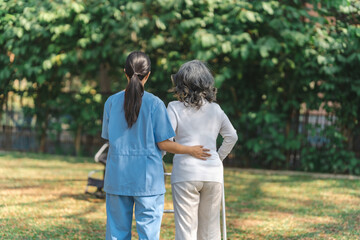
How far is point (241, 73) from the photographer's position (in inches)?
378

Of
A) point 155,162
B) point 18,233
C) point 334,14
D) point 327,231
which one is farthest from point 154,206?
point 334,14

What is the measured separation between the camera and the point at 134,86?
9.80ft

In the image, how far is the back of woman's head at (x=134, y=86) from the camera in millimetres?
2977

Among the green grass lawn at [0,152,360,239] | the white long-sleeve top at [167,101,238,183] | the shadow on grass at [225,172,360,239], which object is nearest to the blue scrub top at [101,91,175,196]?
the white long-sleeve top at [167,101,238,183]

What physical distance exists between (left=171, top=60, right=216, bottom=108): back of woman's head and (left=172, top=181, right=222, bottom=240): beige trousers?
0.54 metres

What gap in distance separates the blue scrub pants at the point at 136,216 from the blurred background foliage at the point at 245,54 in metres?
5.68

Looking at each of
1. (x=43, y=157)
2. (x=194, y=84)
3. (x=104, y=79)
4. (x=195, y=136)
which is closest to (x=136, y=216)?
(x=195, y=136)

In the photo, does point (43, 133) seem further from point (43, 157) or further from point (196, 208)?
point (196, 208)

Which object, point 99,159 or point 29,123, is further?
point 29,123

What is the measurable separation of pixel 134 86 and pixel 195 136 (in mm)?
532

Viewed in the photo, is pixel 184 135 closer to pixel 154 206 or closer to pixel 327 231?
A: pixel 154 206

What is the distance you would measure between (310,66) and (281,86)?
0.77 m

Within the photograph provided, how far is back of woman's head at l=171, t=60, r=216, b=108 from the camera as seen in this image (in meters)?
3.14

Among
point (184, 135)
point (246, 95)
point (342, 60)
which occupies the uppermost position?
point (342, 60)
